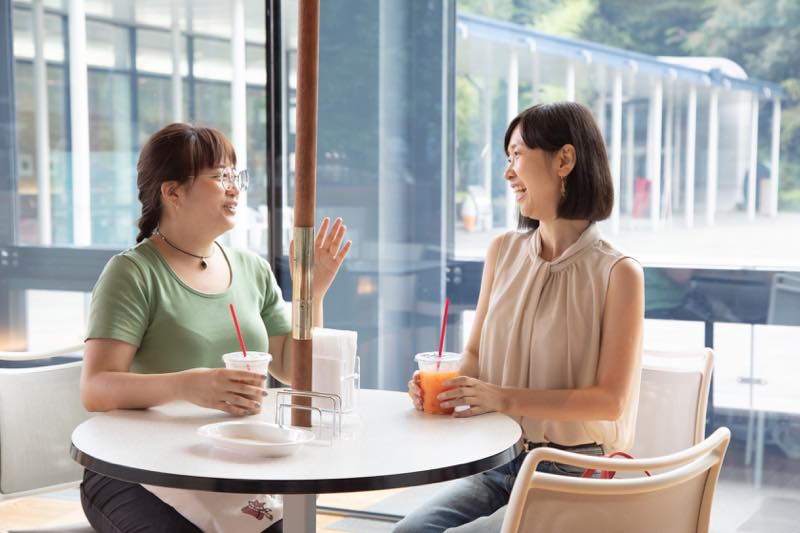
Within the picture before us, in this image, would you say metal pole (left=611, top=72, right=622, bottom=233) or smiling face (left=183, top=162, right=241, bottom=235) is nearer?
smiling face (left=183, top=162, right=241, bottom=235)

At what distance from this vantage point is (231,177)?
2.26m

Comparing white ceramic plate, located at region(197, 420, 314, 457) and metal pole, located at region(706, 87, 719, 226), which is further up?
metal pole, located at region(706, 87, 719, 226)

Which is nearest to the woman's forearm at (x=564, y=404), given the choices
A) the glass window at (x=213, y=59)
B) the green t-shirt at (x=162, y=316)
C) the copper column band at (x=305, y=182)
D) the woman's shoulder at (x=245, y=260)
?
the copper column band at (x=305, y=182)

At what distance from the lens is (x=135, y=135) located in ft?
12.5

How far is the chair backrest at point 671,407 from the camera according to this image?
2.23m

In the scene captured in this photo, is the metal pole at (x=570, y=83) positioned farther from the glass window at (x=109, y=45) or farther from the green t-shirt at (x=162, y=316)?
the glass window at (x=109, y=45)

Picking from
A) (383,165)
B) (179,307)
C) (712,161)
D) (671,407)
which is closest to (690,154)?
(712,161)

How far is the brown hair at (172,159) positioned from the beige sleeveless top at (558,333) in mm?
741

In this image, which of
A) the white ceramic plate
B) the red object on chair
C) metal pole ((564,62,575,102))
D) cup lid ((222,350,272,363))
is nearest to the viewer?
the white ceramic plate

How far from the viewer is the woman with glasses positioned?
190cm

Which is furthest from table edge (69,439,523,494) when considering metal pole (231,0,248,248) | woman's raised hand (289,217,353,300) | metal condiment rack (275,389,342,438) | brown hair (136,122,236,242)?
metal pole (231,0,248,248)

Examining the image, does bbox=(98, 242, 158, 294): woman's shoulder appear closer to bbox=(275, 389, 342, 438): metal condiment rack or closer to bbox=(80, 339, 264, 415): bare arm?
bbox=(80, 339, 264, 415): bare arm

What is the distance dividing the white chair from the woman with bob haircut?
89 cm

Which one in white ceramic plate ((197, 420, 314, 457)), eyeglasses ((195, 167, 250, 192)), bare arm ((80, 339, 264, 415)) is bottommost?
white ceramic plate ((197, 420, 314, 457))
